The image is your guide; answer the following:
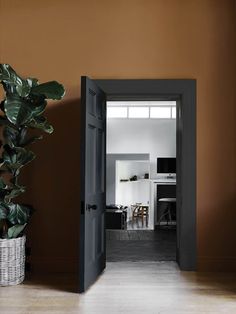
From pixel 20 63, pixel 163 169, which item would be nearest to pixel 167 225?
pixel 163 169

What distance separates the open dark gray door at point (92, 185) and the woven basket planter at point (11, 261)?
2.31 feet

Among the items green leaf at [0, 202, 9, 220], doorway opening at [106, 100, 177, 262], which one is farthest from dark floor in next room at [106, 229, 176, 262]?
green leaf at [0, 202, 9, 220]

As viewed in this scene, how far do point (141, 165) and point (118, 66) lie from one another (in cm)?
599

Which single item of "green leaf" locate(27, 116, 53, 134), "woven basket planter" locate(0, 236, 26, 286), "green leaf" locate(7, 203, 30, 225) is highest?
"green leaf" locate(27, 116, 53, 134)

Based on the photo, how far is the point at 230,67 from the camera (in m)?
4.49

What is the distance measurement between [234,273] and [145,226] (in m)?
4.47

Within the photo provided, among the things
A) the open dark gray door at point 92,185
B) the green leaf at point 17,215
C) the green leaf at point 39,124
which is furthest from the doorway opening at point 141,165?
the green leaf at point 39,124

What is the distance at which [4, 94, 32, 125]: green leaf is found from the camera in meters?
3.59

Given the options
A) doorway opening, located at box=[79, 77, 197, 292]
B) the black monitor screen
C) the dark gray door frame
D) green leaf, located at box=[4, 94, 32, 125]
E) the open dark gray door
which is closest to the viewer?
green leaf, located at box=[4, 94, 32, 125]

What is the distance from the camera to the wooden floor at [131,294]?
3.26 meters

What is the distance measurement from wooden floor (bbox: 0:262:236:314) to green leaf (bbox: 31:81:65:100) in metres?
1.94

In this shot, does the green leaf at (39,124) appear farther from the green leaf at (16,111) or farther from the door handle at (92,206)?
the door handle at (92,206)

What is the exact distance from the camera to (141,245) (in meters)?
6.05

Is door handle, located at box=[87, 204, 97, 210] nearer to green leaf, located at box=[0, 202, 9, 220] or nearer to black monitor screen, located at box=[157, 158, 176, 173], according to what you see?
green leaf, located at box=[0, 202, 9, 220]
